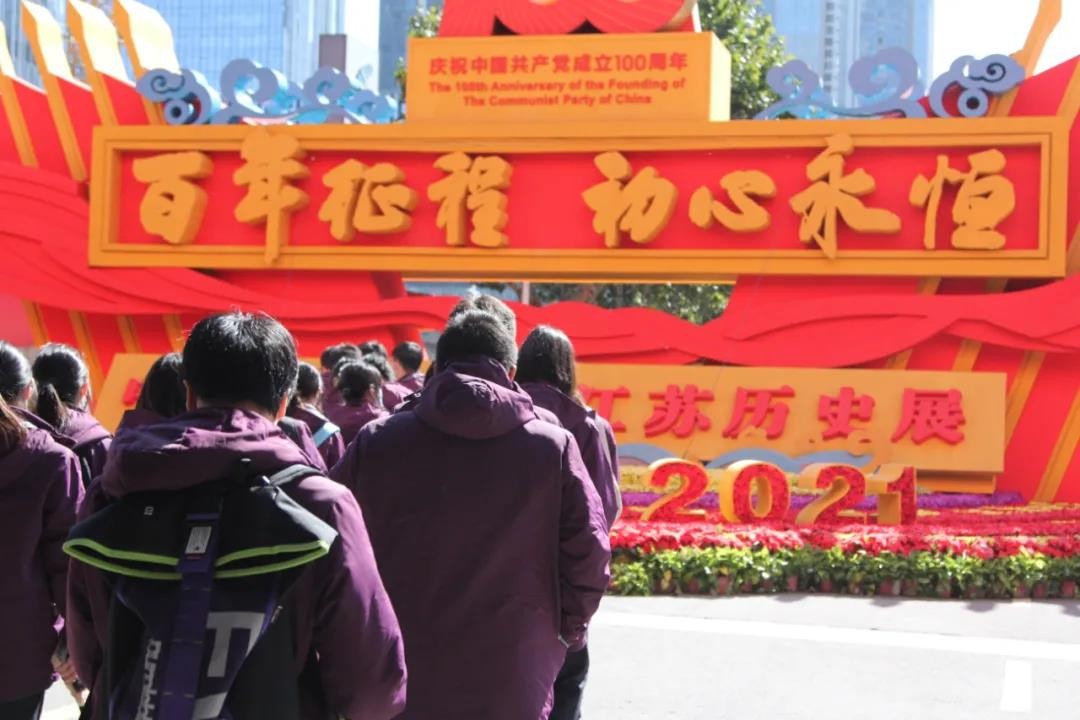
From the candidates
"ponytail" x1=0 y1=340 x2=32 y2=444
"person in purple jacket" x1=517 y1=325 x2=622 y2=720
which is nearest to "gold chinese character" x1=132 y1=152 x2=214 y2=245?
"ponytail" x1=0 y1=340 x2=32 y2=444

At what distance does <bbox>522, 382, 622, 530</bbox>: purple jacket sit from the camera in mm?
4184

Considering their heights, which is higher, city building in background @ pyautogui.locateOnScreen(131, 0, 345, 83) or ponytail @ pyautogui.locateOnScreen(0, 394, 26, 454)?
city building in background @ pyautogui.locateOnScreen(131, 0, 345, 83)

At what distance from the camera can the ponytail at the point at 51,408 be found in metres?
4.28

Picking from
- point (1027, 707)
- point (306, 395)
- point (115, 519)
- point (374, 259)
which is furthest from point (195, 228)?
point (115, 519)

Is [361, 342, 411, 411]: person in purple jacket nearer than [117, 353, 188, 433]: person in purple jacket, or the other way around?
[117, 353, 188, 433]: person in purple jacket

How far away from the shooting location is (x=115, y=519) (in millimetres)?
2275

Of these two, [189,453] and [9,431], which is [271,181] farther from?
[189,453]

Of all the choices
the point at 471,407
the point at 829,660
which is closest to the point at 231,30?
the point at 829,660

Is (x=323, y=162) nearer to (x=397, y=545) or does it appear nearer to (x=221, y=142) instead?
(x=221, y=142)

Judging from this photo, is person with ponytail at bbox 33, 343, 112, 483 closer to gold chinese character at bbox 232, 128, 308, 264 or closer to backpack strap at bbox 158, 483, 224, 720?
backpack strap at bbox 158, 483, 224, 720

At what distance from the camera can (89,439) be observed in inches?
163

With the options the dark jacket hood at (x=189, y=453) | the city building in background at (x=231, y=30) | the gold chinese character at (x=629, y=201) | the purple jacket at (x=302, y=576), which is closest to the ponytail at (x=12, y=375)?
the purple jacket at (x=302, y=576)

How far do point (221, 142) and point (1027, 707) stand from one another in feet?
31.3

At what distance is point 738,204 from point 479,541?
30.3 feet
